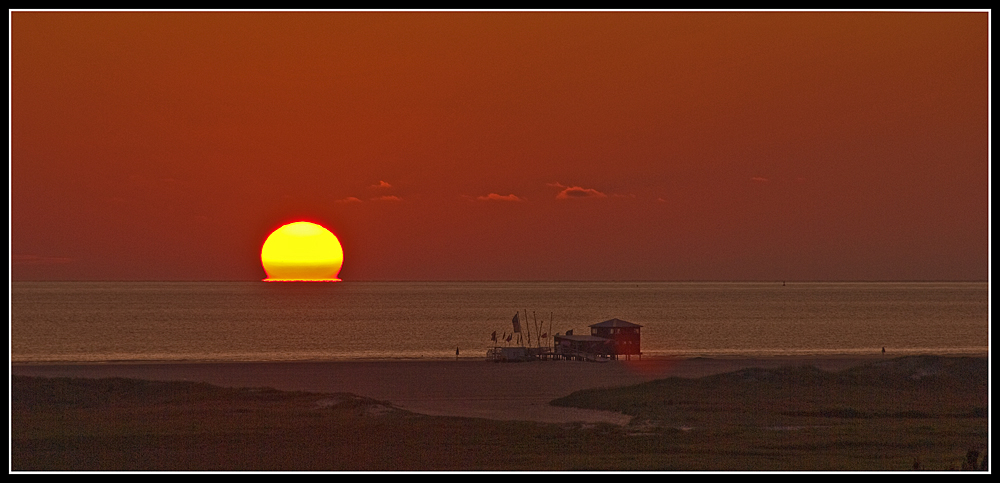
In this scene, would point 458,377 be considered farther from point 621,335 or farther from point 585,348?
point 621,335

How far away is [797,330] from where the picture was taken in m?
146

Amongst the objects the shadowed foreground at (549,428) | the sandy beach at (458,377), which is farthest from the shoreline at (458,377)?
the shadowed foreground at (549,428)

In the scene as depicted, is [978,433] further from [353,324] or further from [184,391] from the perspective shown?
[353,324]

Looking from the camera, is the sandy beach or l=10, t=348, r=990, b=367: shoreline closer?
the sandy beach

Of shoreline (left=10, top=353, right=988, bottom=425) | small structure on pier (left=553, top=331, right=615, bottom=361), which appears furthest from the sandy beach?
small structure on pier (left=553, top=331, right=615, bottom=361)

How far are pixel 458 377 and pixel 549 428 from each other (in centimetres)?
2475

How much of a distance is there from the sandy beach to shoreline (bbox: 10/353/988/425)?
5 centimetres

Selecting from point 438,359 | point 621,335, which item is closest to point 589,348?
point 621,335

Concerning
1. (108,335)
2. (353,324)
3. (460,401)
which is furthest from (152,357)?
(353,324)

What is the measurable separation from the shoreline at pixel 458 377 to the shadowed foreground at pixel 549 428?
9.50 feet

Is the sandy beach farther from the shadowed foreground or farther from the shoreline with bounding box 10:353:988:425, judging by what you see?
the shadowed foreground

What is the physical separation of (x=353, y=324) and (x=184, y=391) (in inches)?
4285

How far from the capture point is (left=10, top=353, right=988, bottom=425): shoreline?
4666cm

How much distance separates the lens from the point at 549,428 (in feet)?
126
